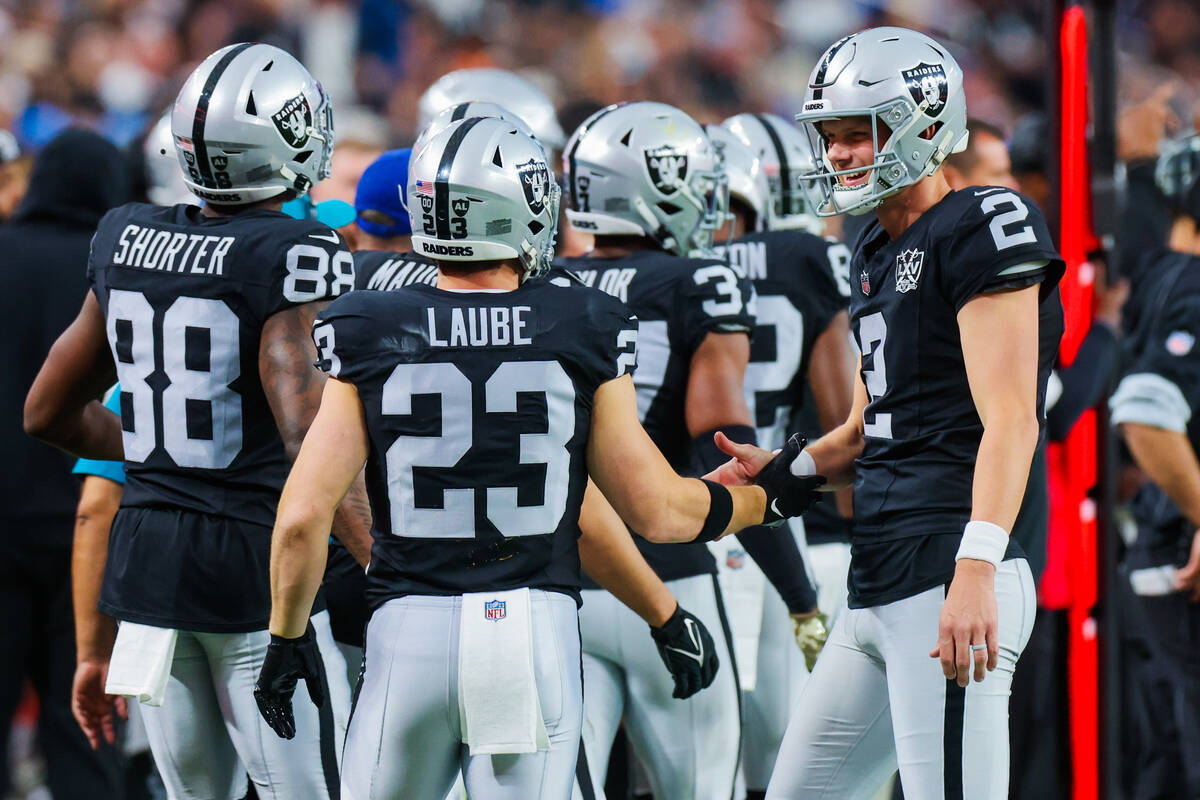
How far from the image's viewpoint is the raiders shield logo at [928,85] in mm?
3002

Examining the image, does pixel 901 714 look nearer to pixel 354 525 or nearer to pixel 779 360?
pixel 354 525

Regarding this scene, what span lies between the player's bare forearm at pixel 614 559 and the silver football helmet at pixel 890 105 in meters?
0.75

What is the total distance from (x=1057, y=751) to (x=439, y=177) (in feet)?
10.3

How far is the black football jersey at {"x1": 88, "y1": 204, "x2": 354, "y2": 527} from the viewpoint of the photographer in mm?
3090

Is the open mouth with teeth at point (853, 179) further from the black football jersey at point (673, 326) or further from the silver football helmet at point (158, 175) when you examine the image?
the silver football helmet at point (158, 175)

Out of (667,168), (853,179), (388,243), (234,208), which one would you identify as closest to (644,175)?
(667,168)

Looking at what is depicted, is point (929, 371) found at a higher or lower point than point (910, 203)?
lower

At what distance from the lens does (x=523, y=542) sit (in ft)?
8.82

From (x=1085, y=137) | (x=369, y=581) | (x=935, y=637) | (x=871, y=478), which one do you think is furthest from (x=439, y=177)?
(x=1085, y=137)

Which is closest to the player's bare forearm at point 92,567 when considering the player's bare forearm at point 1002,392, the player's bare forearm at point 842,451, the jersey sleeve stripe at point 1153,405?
the player's bare forearm at point 842,451

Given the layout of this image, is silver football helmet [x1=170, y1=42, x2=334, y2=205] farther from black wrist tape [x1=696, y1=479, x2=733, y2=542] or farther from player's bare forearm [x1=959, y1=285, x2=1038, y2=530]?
player's bare forearm [x1=959, y1=285, x2=1038, y2=530]

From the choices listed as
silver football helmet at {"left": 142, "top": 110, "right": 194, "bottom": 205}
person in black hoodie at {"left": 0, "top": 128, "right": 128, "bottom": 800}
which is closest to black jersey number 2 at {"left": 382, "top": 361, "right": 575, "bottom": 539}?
person in black hoodie at {"left": 0, "top": 128, "right": 128, "bottom": 800}

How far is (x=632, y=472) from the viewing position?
2795 millimetres

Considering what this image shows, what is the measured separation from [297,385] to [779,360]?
193 centimetres
